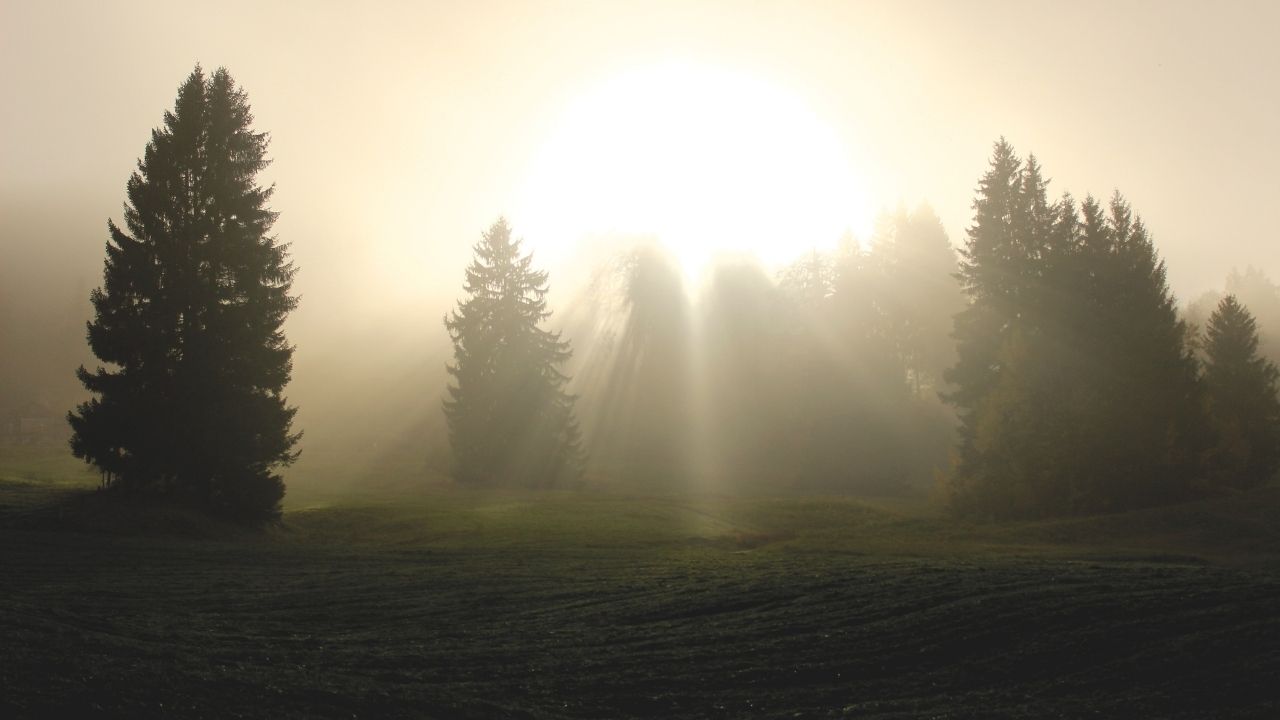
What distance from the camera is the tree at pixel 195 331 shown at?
28.5 meters

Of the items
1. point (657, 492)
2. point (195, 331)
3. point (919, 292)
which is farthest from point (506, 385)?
point (919, 292)

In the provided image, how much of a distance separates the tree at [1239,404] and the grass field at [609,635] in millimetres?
29078

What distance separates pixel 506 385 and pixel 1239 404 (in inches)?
1984

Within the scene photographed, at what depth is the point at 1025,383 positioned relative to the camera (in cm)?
4016

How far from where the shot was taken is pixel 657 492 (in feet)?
180

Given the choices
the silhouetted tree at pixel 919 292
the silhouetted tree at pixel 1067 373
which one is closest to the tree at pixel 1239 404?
the silhouetted tree at pixel 1067 373

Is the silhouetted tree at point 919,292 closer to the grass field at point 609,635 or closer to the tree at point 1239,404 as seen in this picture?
the tree at point 1239,404

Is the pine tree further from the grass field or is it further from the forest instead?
the grass field

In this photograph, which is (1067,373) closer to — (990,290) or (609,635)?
(990,290)

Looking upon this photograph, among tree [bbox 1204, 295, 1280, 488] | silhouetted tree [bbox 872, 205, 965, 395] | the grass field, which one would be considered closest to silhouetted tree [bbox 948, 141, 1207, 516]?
tree [bbox 1204, 295, 1280, 488]

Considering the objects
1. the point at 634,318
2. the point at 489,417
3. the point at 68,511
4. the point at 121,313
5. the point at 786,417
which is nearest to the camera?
the point at 68,511

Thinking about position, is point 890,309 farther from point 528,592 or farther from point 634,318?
point 528,592

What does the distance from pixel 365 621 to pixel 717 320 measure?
69674 mm

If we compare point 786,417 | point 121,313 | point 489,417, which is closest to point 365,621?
point 121,313
